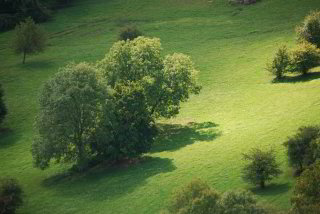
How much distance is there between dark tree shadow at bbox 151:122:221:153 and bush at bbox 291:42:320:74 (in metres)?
20.7

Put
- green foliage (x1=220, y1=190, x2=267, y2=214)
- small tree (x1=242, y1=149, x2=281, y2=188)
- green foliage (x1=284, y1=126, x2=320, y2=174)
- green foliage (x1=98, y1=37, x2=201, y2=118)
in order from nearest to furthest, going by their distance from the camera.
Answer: green foliage (x1=220, y1=190, x2=267, y2=214), green foliage (x1=284, y1=126, x2=320, y2=174), small tree (x1=242, y1=149, x2=281, y2=188), green foliage (x1=98, y1=37, x2=201, y2=118)

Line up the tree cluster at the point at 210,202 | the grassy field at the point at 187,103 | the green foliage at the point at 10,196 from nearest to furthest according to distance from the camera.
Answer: the tree cluster at the point at 210,202 → the green foliage at the point at 10,196 → the grassy field at the point at 187,103

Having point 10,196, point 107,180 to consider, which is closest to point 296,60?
point 107,180

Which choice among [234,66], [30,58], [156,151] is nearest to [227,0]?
[234,66]

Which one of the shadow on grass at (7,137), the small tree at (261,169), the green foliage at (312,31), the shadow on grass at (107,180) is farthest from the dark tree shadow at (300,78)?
the shadow on grass at (7,137)

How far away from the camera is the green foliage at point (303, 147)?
6303cm

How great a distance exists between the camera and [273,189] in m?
62.5

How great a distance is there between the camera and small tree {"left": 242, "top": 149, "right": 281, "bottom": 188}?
63.4 meters

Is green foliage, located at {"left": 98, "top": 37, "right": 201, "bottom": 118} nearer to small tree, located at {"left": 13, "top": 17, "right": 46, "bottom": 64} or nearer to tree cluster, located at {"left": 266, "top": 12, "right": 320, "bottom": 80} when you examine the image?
tree cluster, located at {"left": 266, "top": 12, "right": 320, "bottom": 80}

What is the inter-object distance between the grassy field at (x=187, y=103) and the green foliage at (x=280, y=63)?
2.03m

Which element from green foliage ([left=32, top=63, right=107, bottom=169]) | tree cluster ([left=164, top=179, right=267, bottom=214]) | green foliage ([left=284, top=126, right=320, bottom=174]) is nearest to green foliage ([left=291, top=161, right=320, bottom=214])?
tree cluster ([left=164, top=179, right=267, bottom=214])

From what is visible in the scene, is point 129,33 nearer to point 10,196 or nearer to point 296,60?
point 296,60

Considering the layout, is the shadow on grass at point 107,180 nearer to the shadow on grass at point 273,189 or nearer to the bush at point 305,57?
the shadow on grass at point 273,189

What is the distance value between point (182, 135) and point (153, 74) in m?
10.5
